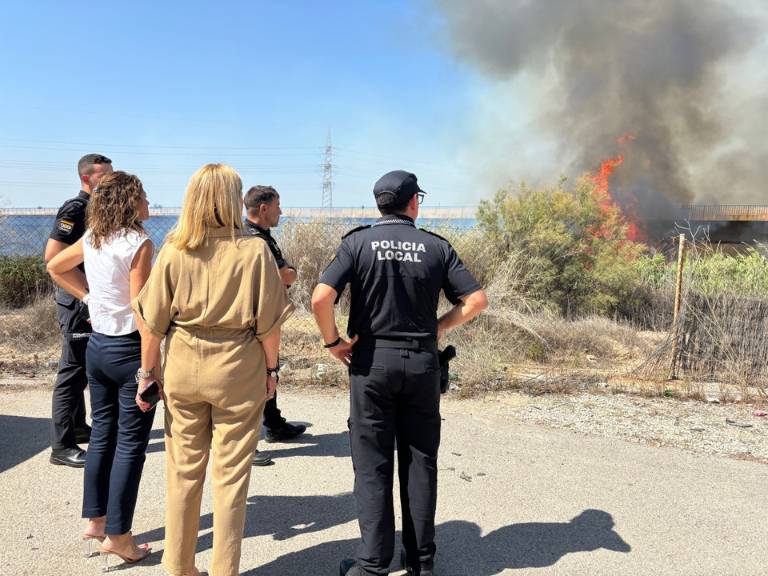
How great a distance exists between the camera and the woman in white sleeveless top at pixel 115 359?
3.02m

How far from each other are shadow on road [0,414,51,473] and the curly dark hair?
2.37 m

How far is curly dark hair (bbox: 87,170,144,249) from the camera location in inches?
119

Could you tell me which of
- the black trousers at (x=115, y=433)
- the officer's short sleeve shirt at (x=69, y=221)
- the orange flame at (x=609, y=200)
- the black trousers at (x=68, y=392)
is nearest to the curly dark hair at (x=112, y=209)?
the black trousers at (x=115, y=433)

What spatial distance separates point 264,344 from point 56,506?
2.08m

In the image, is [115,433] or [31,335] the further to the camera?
[31,335]

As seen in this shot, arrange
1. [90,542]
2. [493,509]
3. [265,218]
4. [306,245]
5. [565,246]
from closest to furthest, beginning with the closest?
[90,542] < [493,509] < [265,218] < [306,245] < [565,246]

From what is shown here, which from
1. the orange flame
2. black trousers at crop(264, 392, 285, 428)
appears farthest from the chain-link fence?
black trousers at crop(264, 392, 285, 428)

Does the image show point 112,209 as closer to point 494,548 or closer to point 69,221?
point 69,221

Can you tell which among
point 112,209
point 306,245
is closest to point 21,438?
point 112,209

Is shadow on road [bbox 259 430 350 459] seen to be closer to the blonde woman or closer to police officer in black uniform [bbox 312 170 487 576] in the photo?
police officer in black uniform [bbox 312 170 487 576]

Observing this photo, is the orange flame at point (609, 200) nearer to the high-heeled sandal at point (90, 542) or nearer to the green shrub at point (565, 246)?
the green shrub at point (565, 246)

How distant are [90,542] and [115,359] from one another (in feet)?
3.41

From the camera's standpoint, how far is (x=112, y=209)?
3.02 meters

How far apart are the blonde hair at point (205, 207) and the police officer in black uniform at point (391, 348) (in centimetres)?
56
